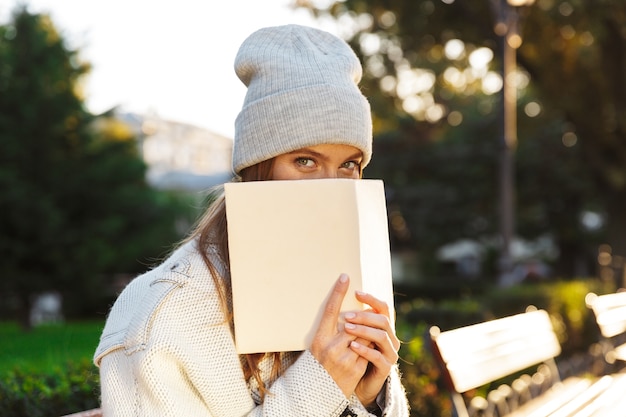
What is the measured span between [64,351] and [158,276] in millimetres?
3093

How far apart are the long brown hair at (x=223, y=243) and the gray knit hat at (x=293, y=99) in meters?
0.04

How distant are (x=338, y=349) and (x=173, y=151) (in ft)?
96.3

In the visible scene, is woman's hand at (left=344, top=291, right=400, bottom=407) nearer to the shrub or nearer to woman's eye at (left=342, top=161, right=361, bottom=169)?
woman's eye at (left=342, top=161, right=361, bottom=169)

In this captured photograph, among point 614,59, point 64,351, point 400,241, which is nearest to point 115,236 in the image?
point 614,59

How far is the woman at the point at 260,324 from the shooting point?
1698 millimetres

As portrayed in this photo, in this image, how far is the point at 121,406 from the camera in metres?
1.69

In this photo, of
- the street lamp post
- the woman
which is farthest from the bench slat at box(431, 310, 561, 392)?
the street lamp post

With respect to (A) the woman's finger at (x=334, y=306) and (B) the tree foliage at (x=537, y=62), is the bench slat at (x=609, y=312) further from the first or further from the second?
(B) the tree foliage at (x=537, y=62)

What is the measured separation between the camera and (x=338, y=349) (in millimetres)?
1717

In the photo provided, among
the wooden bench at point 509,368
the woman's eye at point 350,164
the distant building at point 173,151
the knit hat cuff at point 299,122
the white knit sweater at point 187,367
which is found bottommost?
the wooden bench at point 509,368

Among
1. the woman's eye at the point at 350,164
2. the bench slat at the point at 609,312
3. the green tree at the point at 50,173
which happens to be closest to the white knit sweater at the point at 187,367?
the woman's eye at the point at 350,164

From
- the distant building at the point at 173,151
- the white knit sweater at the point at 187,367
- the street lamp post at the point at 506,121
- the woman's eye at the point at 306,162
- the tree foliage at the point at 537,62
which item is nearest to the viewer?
the white knit sweater at the point at 187,367

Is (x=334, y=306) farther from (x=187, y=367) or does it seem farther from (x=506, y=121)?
(x=506, y=121)

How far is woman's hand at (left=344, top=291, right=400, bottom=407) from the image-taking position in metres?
1.70
